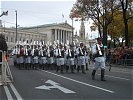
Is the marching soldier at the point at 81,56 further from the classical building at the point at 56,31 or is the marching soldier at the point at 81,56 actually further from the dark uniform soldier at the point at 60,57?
the classical building at the point at 56,31

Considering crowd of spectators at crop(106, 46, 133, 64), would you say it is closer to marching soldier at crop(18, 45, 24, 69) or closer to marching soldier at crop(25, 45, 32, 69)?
marching soldier at crop(25, 45, 32, 69)

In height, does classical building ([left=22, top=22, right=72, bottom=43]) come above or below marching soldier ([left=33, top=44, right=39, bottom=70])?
above

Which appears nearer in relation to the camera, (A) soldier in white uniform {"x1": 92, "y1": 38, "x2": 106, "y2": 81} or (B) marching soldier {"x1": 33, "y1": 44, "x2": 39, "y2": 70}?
(A) soldier in white uniform {"x1": 92, "y1": 38, "x2": 106, "y2": 81}

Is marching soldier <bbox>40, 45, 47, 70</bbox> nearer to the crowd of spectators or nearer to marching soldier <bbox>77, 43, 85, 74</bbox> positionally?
marching soldier <bbox>77, 43, 85, 74</bbox>

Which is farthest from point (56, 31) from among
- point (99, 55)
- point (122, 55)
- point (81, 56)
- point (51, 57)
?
point (99, 55)

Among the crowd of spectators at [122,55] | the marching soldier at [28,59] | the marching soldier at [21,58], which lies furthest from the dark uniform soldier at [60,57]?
the crowd of spectators at [122,55]

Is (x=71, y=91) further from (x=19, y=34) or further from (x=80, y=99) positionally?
(x=19, y=34)

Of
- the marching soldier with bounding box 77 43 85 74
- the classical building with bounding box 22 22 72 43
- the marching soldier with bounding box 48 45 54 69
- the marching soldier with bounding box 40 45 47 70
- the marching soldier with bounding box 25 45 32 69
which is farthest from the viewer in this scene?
the classical building with bounding box 22 22 72 43

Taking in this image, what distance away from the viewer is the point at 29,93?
1263cm

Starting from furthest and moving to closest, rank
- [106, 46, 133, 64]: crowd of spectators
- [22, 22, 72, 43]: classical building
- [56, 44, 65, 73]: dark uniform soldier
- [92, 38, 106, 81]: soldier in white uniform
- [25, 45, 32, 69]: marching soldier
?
[22, 22, 72, 43]: classical building → [106, 46, 133, 64]: crowd of spectators → [25, 45, 32, 69]: marching soldier → [56, 44, 65, 73]: dark uniform soldier → [92, 38, 106, 81]: soldier in white uniform

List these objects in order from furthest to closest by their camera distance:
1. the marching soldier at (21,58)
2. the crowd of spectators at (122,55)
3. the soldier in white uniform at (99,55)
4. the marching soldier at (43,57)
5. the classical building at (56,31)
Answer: the classical building at (56,31)
the crowd of spectators at (122,55)
the marching soldier at (21,58)
the marching soldier at (43,57)
the soldier in white uniform at (99,55)

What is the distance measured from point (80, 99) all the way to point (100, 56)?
6.74 m

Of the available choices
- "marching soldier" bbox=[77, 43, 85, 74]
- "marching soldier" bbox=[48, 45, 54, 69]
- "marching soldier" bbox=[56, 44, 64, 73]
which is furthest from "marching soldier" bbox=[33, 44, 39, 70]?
"marching soldier" bbox=[77, 43, 85, 74]

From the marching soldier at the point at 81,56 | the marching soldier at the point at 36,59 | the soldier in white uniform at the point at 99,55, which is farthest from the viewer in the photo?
the marching soldier at the point at 36,59
